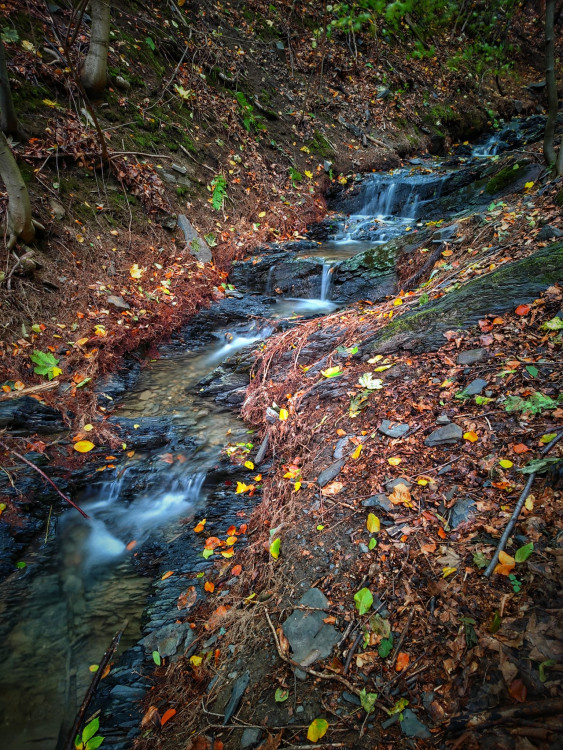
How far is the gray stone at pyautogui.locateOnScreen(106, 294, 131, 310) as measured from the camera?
Answer: 539cm

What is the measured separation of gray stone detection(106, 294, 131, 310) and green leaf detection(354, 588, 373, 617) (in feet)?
16.9

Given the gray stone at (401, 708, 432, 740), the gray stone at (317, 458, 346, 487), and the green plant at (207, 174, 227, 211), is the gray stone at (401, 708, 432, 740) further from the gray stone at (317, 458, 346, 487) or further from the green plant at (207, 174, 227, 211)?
the green plant at (207, 174, 227, 211)

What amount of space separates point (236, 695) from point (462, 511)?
1.42 meters

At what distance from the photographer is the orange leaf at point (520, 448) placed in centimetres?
194

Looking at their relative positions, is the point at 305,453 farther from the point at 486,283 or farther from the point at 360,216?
the point at 360,216

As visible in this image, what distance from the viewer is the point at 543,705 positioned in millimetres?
1070

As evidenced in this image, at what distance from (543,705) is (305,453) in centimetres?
208

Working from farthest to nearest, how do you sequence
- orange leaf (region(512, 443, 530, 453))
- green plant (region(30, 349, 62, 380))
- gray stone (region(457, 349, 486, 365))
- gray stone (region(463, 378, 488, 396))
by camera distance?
green plant (region(30, 349, 62, 380))
gray stone (region(457, 349, 486, 365))
gray stone (region(463, 378, 488, 396))
orange leaf (region(512, 443, 530, 453))

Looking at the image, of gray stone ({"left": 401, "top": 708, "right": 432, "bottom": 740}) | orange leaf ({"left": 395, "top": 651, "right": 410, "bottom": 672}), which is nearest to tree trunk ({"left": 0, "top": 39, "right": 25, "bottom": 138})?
orange leaf ({"left": 395, "top": 651, "right": 410, "bottom": 672})

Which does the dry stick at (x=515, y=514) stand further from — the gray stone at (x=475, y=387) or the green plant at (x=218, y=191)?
the green plant at (x=218, y=191)

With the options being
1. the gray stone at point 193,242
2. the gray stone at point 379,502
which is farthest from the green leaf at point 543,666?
the gray stone at point 193,242

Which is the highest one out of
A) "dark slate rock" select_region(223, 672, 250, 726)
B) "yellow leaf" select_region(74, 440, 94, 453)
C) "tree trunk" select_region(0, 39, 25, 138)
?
"tree trunk" select_region(0, 39, 25, 138)

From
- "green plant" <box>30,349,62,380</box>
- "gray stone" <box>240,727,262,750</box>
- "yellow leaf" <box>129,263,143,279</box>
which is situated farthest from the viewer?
"yellow leaf" <box>129,263,143,279</box>

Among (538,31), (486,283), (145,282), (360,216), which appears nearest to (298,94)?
(360,216)
